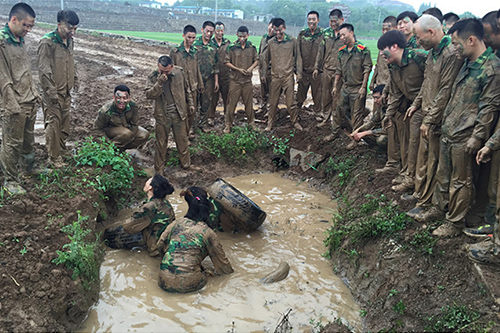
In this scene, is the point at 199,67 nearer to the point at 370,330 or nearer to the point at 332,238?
the point at 332,238

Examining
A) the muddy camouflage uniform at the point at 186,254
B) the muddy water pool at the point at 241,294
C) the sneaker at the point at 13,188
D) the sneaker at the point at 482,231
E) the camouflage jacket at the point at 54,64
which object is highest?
the camouflage jacket at the point at 54,64

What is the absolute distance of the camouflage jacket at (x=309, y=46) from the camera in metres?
9.43

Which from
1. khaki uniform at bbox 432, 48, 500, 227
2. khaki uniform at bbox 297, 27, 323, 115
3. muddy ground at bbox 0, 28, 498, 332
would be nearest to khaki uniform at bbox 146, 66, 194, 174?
muddy ground at bbox 0, 28, 498, 332

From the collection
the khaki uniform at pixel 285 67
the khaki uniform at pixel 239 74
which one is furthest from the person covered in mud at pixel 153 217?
the khaki uniform at pixel 285 67

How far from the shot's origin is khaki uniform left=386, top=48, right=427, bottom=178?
19.2 feet

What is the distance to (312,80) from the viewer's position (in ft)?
31.9

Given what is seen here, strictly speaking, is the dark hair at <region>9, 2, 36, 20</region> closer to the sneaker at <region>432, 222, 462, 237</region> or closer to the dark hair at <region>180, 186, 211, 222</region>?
the dark hair at <region>180, 186, 211, 222</region>

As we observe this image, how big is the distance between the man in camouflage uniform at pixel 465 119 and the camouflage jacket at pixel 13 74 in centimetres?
548

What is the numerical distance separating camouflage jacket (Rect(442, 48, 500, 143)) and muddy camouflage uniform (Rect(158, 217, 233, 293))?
3.02m

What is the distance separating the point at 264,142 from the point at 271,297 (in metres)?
4.72

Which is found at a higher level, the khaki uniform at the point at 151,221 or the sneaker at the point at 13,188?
the sneaker at the point at 13,188

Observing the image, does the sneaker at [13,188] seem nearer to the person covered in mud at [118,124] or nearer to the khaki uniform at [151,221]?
the khaki uniform at [151,221]

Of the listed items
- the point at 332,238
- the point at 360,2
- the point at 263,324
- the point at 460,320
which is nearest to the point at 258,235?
the point at 332,238

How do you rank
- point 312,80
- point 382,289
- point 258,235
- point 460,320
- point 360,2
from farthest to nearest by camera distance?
1. point 360,2
2. point 312,80
3. point 258,235
4. point 382,289
5. point 460,320
